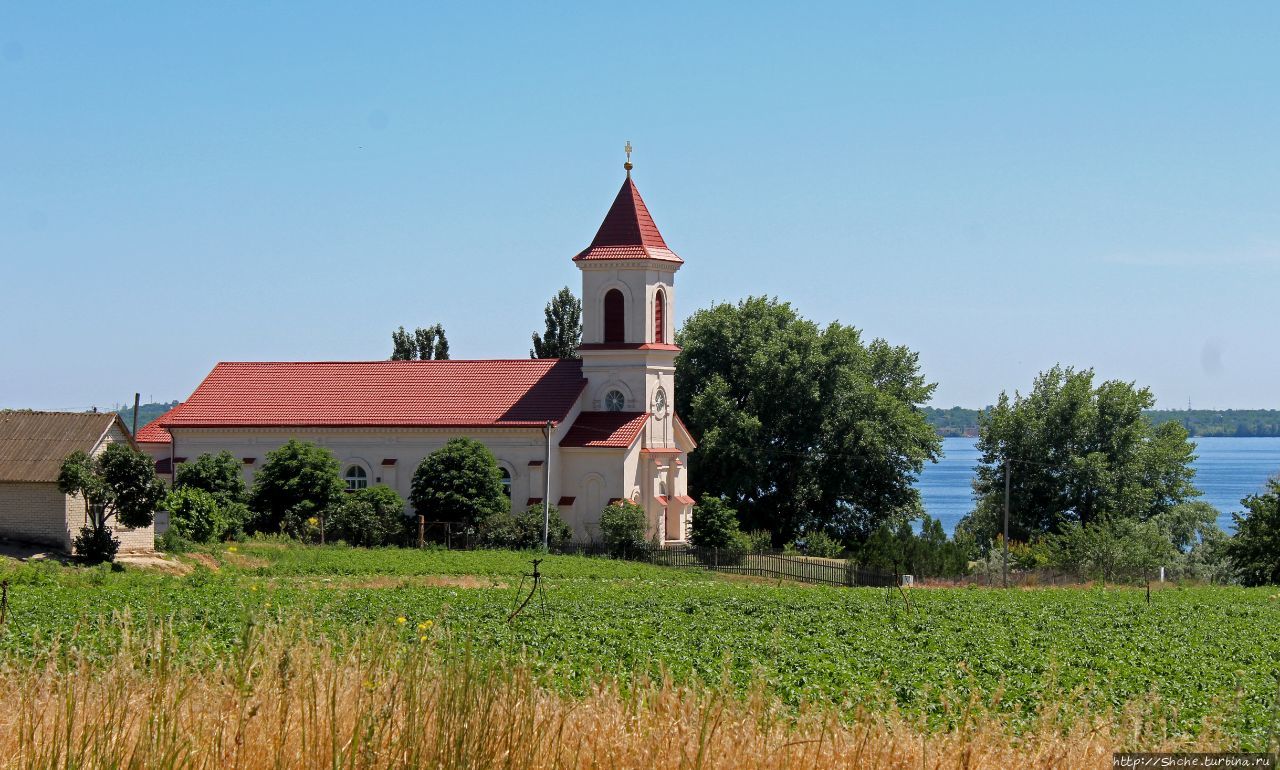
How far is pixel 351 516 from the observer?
45.7 meters

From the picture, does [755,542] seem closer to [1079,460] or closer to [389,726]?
[1079,460]

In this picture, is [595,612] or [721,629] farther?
[595,612]

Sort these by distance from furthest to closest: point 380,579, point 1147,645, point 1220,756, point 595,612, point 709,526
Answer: point 709,526, point 380,579, point 595,612, point 1147,645, point 1220,756

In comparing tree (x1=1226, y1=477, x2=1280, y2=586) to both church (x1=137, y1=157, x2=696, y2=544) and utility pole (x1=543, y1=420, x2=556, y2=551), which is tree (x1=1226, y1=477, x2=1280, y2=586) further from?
utility pole (x1=543, y1=420, x2=556, y2=551)

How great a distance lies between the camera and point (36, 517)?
3594 cm

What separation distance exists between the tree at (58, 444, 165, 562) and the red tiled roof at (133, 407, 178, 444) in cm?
1891

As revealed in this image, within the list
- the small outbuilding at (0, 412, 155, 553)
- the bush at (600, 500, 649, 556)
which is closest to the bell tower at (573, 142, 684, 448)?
A: the bush at (600, 500, 649, 556)

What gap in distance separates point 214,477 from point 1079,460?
37344mm

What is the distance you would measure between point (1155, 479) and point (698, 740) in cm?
6165

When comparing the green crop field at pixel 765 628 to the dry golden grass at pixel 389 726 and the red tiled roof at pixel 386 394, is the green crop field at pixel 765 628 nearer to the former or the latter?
the dry golden grass at pixel 389 726

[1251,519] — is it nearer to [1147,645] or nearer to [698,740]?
[1147,645]

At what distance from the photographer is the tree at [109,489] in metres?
35.0

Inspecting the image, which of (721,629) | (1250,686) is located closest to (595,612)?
(721,629)

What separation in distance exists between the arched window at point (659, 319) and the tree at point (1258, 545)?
69.8ft
